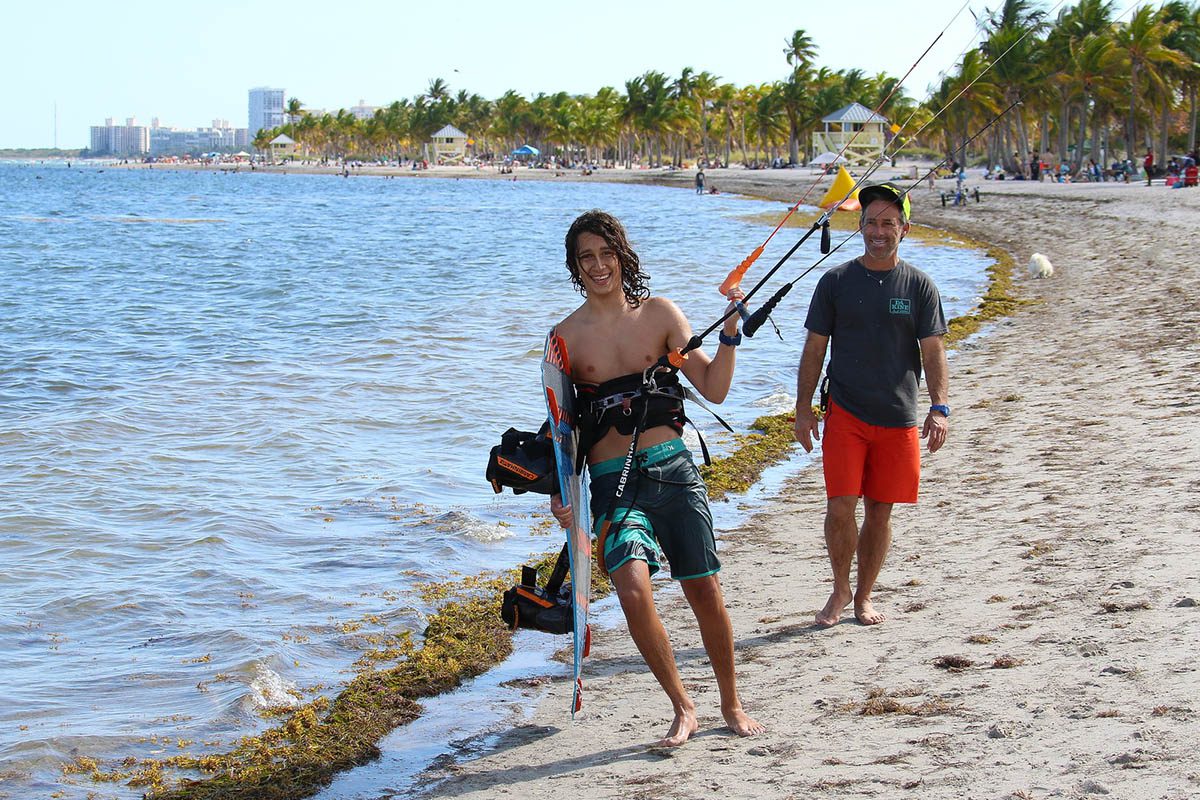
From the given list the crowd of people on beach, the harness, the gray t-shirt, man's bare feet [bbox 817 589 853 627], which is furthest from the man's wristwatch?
the crowd of people on beach

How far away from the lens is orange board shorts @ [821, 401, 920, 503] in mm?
5191

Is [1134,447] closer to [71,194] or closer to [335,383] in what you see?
[335,383]

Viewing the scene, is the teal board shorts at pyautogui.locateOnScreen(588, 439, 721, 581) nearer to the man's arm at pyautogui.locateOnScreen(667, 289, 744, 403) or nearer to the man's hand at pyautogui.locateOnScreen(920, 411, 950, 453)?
the man's arm at pyautogui.locateOnScreen(667, 289, 744, 403)

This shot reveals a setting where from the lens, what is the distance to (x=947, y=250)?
29.4 meters

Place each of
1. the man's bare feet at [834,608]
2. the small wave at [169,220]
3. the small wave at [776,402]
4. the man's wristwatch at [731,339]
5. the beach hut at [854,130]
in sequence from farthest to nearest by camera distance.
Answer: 1. the beach hut at [854,130]
2. the small wave at [169,220]
3. the small wave at [776,402]
4. the man's bare feet at [834,608]
5. the man's wristwatch at [731,339]

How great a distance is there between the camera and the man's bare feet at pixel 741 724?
4340mm

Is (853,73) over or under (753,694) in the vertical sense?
over

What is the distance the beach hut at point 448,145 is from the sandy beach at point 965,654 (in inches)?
6393

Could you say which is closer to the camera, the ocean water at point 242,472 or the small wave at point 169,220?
the ocean water at point 242,472

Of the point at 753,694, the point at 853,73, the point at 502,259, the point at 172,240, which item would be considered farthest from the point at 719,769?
the point at 853,73

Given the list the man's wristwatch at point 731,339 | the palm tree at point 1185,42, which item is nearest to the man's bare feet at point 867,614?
the man's wristwatch at point 731,339

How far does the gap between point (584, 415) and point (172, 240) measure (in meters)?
42.3

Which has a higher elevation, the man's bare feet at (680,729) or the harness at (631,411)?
the harness at (631,411)

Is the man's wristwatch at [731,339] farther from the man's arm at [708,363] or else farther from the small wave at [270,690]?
the small wave at [270,690]
